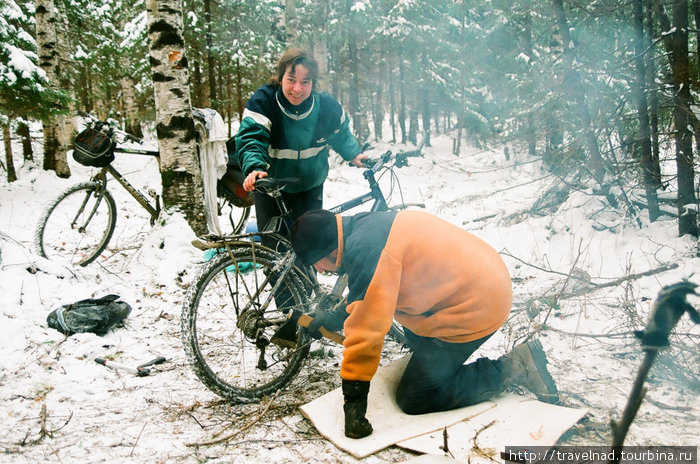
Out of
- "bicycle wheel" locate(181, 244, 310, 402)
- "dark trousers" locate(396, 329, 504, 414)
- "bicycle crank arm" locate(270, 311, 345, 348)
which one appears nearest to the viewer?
"dark trousers" locate(396, 329, 504, 414)

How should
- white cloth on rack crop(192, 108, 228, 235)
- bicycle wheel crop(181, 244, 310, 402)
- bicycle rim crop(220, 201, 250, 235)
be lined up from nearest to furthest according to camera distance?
bicycle wheel crop(181, 244, 310, 402) → white cloth on rack crop(192, 108, 228, 235) → bicycle rim crop(220, 201, 250, 235)

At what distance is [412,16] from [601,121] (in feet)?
54.2

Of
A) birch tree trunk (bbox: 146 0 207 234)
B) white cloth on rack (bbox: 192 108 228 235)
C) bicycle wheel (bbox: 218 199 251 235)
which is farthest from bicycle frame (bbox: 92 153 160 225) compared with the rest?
bicycle wheel (bbox: 218 199 251 235)

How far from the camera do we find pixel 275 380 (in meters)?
2.99

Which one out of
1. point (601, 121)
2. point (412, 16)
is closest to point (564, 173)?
point (601, 121)

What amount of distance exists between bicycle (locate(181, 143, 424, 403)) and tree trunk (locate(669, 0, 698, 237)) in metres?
3.67

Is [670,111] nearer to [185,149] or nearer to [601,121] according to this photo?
[601,121]

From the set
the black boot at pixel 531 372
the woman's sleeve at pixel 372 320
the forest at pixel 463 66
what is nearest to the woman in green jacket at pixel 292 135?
the woman's sleeve at pixel 372 320

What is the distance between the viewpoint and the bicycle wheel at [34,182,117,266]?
4.74m

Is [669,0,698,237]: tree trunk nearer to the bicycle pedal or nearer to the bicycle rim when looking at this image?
the bicycle pedal

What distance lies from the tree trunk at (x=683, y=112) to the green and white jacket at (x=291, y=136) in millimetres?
3386

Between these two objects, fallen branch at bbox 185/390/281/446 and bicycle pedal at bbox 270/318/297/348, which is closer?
fallen branch at bbox 185/390/281/446

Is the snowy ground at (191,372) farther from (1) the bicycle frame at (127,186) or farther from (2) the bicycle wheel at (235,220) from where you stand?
(2) the bicycle wheel at (235,220)

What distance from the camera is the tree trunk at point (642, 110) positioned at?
498 centimetres
